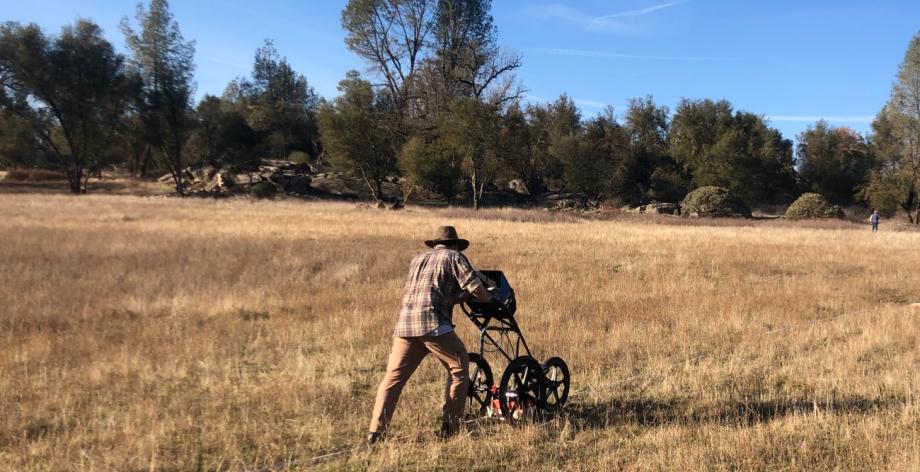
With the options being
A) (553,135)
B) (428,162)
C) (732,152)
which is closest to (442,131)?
(428,162)

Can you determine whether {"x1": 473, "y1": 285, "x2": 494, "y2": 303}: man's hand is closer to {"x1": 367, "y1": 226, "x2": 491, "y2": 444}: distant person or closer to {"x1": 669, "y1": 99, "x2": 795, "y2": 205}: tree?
{"x1": 367, "y1": 226, "x2": 491, "y2": 444}: distant person

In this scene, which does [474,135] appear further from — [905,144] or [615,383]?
[615,383]

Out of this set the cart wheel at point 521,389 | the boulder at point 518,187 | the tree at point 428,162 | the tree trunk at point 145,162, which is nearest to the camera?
the cart wheel at point 521,389

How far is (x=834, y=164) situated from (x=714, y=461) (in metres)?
65.4

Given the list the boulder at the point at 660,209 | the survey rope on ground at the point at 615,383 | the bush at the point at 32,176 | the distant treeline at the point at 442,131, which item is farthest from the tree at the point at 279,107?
the survey rope on ground at the point at 615,383

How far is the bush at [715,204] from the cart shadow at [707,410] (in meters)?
40.2

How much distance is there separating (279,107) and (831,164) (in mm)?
61028

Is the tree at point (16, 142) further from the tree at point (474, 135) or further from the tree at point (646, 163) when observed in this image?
the tree at point (646, 163)

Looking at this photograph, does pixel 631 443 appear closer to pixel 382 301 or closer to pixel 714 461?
pixel 714 461

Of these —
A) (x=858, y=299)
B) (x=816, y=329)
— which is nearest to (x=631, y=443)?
(x=816, y=329)

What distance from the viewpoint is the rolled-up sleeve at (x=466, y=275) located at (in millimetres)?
4590

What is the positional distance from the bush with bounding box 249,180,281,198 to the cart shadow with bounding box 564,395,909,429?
48.4m

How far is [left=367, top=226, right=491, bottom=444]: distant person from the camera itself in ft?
15.4

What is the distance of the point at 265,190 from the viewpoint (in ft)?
169
